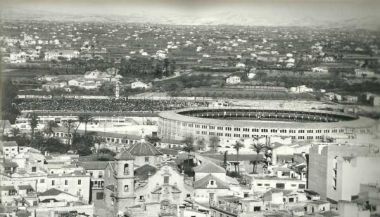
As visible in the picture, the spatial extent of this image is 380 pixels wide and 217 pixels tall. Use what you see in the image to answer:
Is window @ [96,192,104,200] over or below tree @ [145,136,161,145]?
over

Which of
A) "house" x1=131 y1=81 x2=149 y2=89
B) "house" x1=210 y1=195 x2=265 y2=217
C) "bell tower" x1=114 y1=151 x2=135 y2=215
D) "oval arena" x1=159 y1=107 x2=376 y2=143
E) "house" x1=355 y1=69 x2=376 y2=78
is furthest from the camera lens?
"house" x1=131 y1=81 x2=149 y2=89

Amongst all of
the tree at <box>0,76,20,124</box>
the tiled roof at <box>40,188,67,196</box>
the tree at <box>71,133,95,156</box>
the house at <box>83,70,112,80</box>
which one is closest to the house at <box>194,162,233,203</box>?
the tiled roof at <box>40,188,67,196</box>

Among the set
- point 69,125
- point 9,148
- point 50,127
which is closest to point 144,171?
point 9,148

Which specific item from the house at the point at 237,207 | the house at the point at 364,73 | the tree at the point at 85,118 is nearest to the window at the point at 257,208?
the house at the point at 237,207

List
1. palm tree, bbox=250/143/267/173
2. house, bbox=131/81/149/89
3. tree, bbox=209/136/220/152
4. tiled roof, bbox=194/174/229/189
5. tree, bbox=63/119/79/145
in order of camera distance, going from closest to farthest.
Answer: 1. tiled roof, bbox=194/174/229/189
2. palm tree, bbox=250/143/267/173
3. tree, bbox=209/136/220/152
4. tree, bbox=63/119/79/145
5. house, bbox=131/81/149/89

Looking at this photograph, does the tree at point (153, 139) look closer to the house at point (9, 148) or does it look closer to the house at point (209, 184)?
the house at point (9, 148)

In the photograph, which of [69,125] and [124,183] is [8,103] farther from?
→ [124,183]

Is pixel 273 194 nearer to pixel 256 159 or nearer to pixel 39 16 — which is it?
pixel 256 159

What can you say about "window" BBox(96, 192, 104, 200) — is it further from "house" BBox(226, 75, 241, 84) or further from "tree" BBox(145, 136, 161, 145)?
"house" BBox(226, 75, 241, 84)
